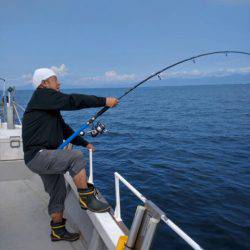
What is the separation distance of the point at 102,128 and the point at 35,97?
1.92m

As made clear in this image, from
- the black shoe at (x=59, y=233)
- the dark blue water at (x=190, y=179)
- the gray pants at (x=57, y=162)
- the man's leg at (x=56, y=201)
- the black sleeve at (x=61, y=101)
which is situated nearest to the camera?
the black sleeve at (x=61, y=101)

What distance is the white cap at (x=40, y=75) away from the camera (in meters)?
4.26

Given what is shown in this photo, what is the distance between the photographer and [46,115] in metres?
4.21

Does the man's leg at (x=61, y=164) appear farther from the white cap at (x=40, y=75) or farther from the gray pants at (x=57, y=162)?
the white cap at (x=40, y=75)

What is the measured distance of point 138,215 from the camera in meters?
3.27

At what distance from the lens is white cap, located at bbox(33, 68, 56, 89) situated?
4.26m

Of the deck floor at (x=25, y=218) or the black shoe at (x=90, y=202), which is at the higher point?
the black shoe at (x=90, y=202)

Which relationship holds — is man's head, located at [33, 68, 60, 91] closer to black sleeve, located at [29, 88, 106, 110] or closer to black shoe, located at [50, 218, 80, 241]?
black sleeve, located at [29, 88, 106, 110]

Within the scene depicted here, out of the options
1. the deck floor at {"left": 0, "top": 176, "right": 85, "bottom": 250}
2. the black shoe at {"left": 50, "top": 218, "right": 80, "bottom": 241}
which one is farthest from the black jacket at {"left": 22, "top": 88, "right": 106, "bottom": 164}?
the deck floor at {"left": 0, "top": 176, "right": 85, "bottom": 250}

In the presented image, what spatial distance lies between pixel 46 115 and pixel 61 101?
36 centimetres

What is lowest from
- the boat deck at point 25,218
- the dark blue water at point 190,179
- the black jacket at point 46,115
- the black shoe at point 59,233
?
the dark blue water at point 190,179

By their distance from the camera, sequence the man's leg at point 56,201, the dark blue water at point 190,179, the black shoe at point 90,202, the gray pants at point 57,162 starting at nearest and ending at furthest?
the gray pants at point 57,162 < the black shoe at point 90,202 < the man's leg at point 56,201 < the dark blue water at point 190,179

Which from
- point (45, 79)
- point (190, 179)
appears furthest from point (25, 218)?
point (190, 179)

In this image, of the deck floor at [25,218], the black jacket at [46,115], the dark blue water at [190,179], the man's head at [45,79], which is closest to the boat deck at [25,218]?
the deck floor at [25,218]
